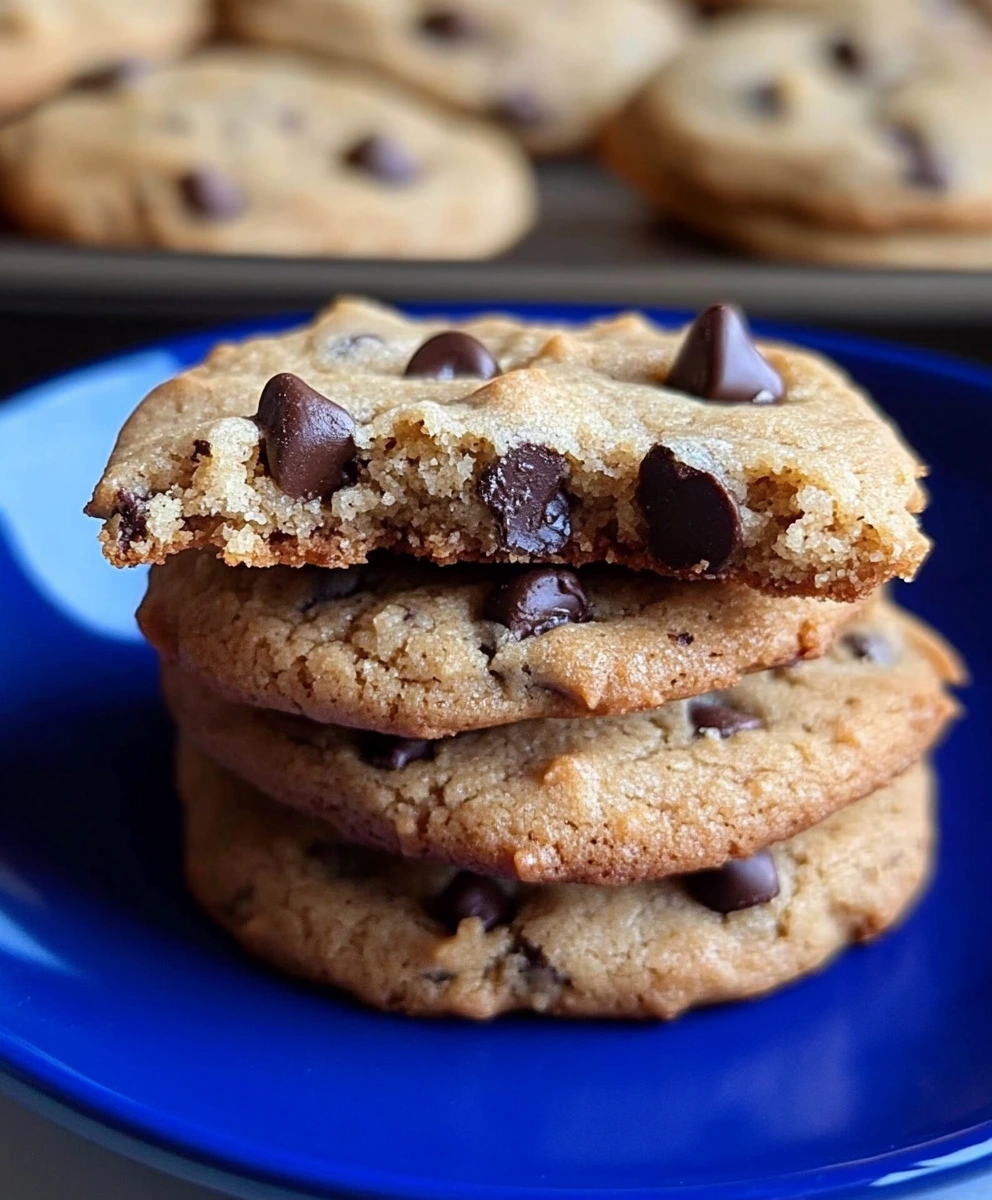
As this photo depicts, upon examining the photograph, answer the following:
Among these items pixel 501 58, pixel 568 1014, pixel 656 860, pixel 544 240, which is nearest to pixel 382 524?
pixel 656 860

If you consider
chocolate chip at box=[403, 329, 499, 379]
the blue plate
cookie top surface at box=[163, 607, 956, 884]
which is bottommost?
the blue plate

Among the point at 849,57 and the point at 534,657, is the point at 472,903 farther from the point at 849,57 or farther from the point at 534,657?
the point at 849,57

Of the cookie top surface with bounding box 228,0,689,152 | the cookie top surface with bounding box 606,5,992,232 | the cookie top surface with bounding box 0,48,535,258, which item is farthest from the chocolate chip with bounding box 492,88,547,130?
the cookie top surface with bounding box 606,5,992,232

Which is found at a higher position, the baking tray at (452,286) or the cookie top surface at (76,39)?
the cookie top surface at (76,39)

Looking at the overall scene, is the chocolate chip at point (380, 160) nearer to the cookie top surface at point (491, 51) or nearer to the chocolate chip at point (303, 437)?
the cookie top surface at point (491, 51)

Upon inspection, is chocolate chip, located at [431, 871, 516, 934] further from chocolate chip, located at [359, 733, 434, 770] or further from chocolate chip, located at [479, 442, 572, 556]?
chocolate chip, located at [479, 442, 572, 556]

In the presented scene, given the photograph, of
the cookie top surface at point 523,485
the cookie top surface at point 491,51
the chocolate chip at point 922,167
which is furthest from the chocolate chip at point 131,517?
the cookie top surface at point 491,51

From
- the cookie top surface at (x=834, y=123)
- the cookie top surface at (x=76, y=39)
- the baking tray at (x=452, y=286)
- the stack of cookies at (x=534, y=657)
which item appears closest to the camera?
the stack of cookies at (x=534, y=657)
